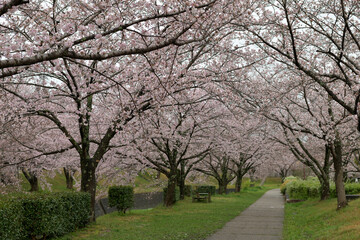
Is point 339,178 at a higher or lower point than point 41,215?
higher

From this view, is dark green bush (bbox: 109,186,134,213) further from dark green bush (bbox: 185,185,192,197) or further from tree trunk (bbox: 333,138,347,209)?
dark green bush (bbox: 185,185,192,197)

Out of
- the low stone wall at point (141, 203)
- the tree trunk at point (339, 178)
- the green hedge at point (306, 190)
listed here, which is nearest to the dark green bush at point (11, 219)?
the tree trunk at point (339, 178)

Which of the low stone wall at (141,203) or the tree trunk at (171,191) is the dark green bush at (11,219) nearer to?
the tree trunk at (171,191)

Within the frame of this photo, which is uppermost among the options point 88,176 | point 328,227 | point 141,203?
point 88,176

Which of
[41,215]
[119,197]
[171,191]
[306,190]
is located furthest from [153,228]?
[306,190]

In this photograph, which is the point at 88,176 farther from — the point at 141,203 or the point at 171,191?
the point at 141,203

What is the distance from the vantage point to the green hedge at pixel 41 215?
7.41 metres

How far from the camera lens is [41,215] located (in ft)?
28.1

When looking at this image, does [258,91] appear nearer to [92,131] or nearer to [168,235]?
[168,235]

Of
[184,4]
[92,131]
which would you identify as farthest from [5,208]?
[92,131]

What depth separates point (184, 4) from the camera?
572 cm

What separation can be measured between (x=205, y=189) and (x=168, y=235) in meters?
18.5

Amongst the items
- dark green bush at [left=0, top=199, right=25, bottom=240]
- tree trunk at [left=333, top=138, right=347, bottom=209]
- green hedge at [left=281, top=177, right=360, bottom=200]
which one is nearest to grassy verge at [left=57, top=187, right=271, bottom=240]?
dark green bush at [left=0, top=199, right=25, bottom=240]

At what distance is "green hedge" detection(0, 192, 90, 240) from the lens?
7.41 m
